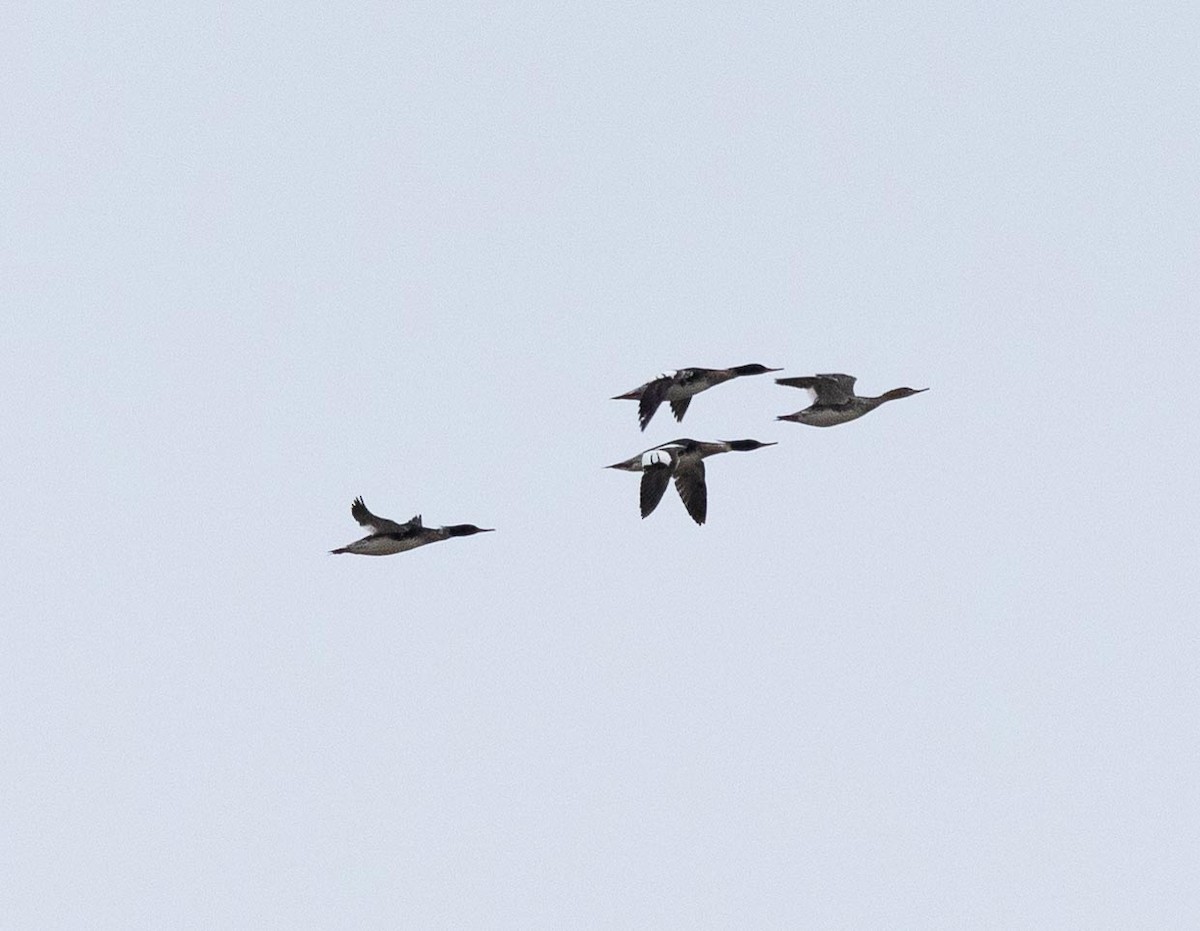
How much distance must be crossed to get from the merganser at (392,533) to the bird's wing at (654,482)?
5793 millimetres

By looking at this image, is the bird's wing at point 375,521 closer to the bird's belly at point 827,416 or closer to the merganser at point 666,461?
the merganser at point 666,461

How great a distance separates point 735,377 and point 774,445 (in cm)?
207

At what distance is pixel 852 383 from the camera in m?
48.2

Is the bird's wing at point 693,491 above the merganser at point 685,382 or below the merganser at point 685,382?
below

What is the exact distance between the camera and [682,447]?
4938 cm

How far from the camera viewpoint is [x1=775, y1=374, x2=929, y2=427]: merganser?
47.6 m

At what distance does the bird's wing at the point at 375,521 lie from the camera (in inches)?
1686

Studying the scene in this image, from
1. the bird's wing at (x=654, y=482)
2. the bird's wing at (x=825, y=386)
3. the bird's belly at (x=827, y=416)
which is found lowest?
the bird's wing at (x=654, y=482)

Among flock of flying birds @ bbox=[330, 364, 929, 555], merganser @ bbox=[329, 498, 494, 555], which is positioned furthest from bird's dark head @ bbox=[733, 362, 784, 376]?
merganser @ bbox=[329, 498, 494, 555]

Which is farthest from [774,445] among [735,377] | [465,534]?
[465,534]

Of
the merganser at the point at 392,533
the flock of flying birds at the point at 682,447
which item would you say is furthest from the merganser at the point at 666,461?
the merganser at the point at 392,533

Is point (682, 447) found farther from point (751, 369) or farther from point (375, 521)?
point (375, 521)

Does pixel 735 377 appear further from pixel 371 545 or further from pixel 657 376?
pixel 371 545

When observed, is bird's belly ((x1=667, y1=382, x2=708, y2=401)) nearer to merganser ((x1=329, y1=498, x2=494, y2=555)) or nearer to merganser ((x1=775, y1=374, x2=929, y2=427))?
merganser ((x1=775, y1=374, x2=929, y2=427))
